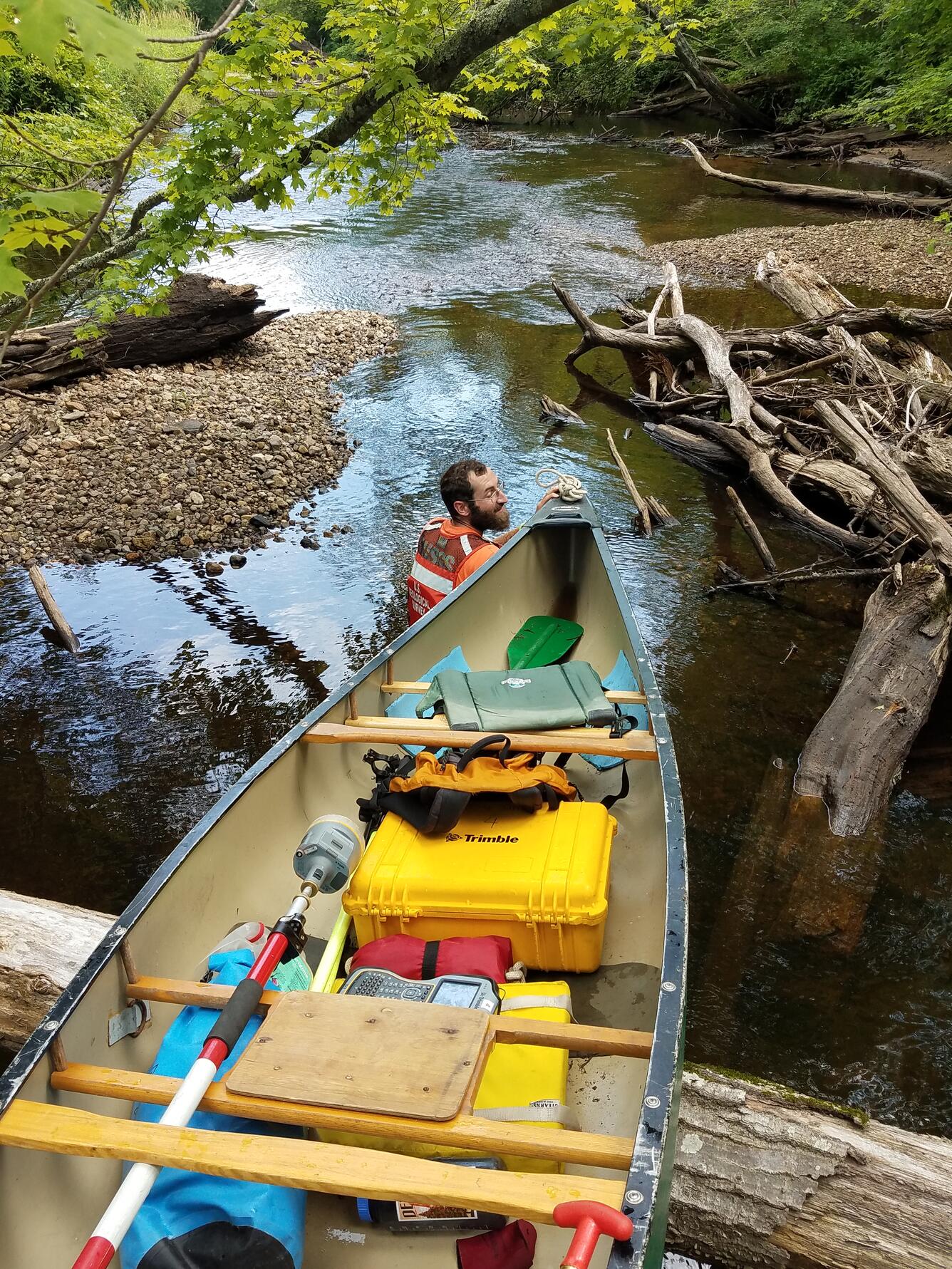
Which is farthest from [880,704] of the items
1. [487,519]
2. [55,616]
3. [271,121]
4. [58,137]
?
[58,137]

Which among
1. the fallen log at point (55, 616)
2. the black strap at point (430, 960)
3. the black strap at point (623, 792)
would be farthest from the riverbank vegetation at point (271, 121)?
the black strap at point (623, 792)

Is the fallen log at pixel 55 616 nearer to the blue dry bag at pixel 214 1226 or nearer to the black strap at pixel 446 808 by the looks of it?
the black strap at pixel 446 808

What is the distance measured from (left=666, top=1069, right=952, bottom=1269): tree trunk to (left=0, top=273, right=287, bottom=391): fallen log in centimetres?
823

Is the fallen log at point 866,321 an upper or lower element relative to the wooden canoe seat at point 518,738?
lower

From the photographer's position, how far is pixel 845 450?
775 centimetres

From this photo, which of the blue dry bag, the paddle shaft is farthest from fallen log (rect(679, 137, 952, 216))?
the blue dry bag

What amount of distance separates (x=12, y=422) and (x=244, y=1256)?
800cm

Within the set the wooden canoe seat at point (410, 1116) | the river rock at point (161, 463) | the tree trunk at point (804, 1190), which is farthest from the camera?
the river rock at point (161, 463)

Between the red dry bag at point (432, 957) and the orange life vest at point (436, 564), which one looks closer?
the red dry bag at point (432, 957)

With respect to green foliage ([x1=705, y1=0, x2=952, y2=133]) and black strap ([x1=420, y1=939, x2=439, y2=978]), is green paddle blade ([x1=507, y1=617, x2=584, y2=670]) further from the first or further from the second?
green foliage ([x1=705, y1=0, x2=952, y2=133])

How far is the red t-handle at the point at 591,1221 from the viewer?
1.82 meters

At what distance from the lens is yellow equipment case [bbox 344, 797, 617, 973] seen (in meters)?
3.12

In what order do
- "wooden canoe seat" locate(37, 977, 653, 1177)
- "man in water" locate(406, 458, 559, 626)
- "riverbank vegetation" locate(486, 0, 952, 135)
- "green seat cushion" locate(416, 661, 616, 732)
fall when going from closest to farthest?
"wooden canoe seat" locate(37, 977, 653, 1177), "green seat cushion" locate(416, 661, 616, 732), "man in water" locate(406, 458, 559, 626), "riverbank vegetation" locate(486, 0, 952, 135)

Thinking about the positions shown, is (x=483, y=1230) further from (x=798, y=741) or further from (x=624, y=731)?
(x=798, y=741)
